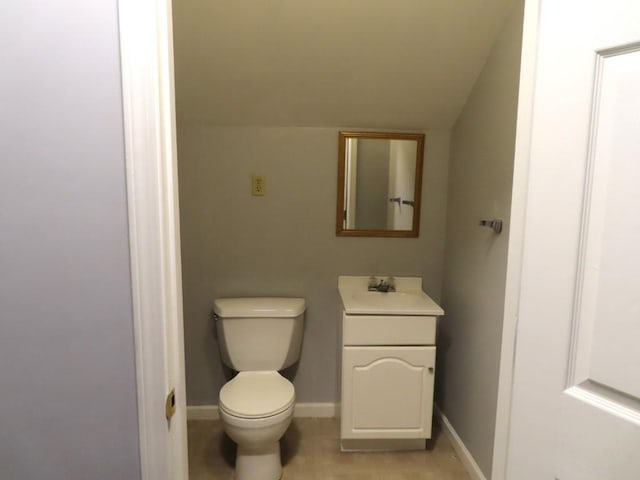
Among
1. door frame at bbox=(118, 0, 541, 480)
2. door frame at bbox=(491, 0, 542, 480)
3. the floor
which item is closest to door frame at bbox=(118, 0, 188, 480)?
door frame at bbox=(118, 0, 541, 480)

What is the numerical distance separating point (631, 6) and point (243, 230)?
6.26 ft

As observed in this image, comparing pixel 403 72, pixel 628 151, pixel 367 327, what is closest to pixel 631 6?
pixel 628 151

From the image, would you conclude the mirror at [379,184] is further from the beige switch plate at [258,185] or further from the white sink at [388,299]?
the beige switch plate at [258,185]

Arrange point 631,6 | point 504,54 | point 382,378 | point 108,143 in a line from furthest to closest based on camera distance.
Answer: point 382,378
point 504,54
point 108,143
point 631,6

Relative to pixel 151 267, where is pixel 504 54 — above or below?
above

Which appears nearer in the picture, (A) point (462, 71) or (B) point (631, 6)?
(B) point (631, 6)

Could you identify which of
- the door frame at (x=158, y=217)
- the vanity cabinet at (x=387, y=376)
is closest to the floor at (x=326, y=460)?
the vanity cabinet at (x=387, y=376)

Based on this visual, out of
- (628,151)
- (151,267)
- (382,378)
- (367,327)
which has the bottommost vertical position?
(382,378)

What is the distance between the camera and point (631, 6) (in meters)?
0.60

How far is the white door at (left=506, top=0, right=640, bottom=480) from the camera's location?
2.07 feet

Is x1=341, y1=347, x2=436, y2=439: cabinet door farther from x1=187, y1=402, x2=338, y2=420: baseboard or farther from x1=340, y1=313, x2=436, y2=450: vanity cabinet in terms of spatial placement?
x1=187, y1=402, x2=338, y2=420: baseboard

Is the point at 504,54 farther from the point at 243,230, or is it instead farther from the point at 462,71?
the point at 243,230

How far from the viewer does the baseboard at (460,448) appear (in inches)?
74.1

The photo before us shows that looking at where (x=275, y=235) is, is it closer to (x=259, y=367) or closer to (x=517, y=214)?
(x=259, y=367)
